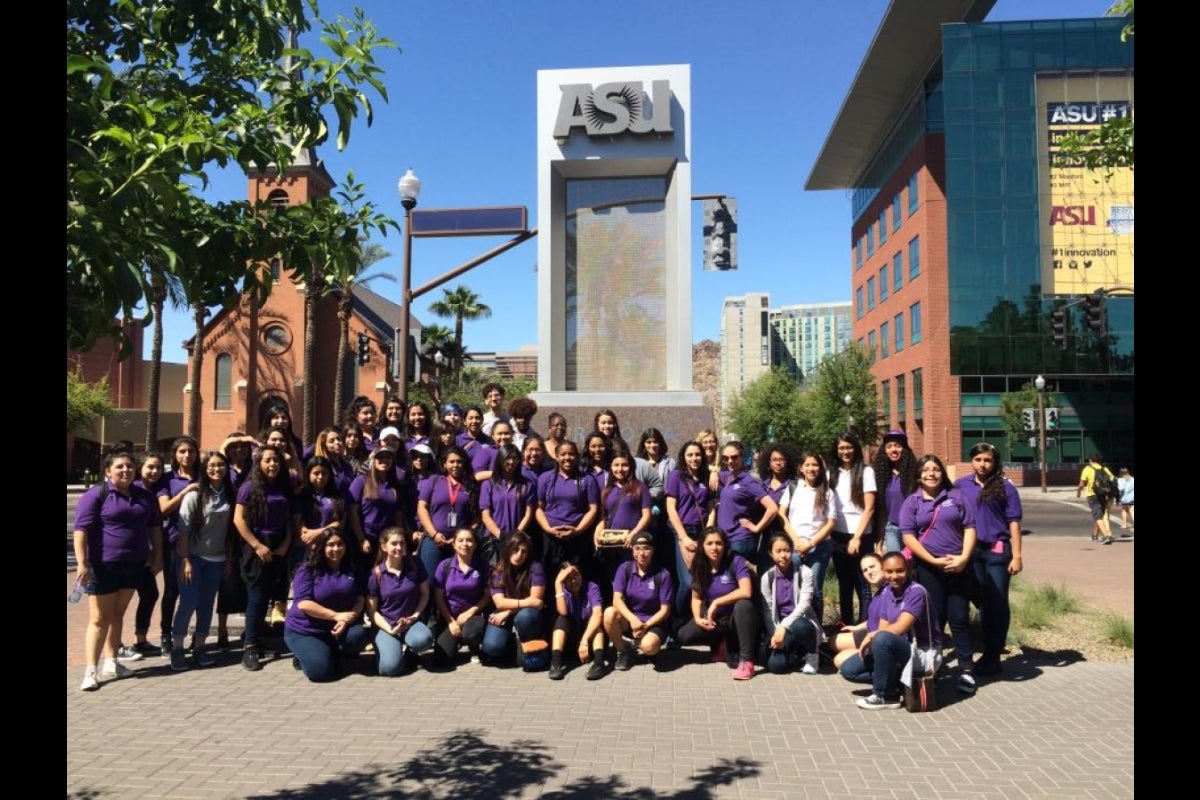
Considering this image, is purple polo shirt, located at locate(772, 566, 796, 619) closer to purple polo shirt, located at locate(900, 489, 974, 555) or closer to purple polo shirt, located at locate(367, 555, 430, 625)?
purple polo shirt, located at locate(900, 489, 974, 555)

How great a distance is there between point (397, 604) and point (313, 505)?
133 centimetres

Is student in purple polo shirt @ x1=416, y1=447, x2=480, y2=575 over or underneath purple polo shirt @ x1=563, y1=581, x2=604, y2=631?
over

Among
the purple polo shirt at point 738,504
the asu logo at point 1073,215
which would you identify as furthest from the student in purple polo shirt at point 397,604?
the asu logo at point 1073,215

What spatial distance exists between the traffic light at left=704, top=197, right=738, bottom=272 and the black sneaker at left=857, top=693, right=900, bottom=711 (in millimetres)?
8344

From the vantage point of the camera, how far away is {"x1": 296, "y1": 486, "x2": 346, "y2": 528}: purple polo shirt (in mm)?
7387

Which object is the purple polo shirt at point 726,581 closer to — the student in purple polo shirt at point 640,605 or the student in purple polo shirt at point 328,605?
the student in purple polo shirt at point 640,605

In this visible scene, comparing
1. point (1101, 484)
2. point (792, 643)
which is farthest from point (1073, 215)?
point (792, 643)

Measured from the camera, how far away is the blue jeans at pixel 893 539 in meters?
7.25

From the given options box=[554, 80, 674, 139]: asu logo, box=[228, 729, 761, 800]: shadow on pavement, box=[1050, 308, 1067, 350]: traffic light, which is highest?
box=[554, 80, 674, 139]: asu logo

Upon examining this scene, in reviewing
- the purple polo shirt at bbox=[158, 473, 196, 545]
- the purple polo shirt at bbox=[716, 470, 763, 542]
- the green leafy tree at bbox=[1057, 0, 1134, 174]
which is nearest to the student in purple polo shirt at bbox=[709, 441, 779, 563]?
the purple polo shirt at bbox=[716, 470, 763, 542]

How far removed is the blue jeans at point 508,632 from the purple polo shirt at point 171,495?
3109 millimetres

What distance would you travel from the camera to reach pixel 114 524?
655 centimetres

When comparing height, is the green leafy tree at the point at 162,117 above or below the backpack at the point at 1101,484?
above

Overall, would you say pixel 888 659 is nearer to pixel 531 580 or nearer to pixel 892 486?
pixel 892 486
